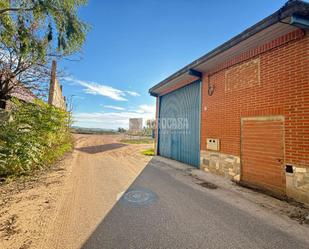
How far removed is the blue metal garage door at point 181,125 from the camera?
772cm

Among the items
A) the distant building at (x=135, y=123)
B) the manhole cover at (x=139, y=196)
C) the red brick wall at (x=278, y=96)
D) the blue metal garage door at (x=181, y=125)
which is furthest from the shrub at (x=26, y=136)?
the distant building at (x=135, y=123)

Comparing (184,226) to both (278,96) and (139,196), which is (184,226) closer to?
(139,196)

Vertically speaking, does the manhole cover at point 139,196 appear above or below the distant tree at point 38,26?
below

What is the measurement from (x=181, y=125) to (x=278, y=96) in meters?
5.06

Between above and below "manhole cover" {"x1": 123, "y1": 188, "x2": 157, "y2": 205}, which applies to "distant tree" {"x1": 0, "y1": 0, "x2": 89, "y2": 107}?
above

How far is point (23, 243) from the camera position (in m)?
2.17

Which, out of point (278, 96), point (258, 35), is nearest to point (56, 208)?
point (278, 96)

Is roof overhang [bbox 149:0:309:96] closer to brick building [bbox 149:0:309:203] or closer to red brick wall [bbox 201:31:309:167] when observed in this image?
brick building [bbox 149:0:309:203]

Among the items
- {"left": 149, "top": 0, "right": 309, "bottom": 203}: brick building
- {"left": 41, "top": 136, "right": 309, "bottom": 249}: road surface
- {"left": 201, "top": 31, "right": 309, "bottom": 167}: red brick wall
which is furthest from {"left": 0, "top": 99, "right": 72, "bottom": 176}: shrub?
{"left": 201, "top": 31, "right": 309, "bottom": 167}: red brick wall

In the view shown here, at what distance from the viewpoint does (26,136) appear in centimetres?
480

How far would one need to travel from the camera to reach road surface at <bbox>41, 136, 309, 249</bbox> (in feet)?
7.46

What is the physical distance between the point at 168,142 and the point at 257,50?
21.6ft

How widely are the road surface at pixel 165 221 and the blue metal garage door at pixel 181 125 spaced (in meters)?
3.60

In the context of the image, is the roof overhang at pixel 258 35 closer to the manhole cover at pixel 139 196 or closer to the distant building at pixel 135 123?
the manhole cover at pixel 139 196
